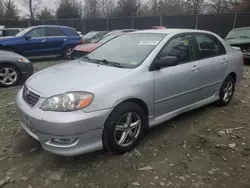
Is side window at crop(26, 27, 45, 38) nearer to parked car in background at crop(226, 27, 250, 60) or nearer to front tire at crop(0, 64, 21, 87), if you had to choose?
front tire at crop(0, 64, 21, 87)

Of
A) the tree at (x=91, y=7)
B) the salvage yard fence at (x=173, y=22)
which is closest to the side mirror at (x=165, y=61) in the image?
the salvage yard fence at (x=173, y=22)

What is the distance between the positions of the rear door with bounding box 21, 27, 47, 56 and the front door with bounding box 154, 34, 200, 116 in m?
7.91

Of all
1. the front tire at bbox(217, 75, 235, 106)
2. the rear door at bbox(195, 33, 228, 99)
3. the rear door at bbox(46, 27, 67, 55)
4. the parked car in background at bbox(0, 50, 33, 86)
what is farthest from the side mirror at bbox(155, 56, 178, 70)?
the rear door at bbox(46, 27, 67, 55)

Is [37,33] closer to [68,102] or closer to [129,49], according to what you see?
[129,49]

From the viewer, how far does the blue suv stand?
9617 mm

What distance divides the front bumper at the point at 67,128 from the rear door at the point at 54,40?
8.32 m

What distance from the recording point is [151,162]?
2902 mm

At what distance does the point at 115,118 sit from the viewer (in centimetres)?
279

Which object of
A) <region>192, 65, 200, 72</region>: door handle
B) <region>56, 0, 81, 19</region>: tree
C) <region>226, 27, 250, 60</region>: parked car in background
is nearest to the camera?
<region>192, 65, 200, 72</region>: door handle

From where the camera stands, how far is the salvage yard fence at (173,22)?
16.6 meters

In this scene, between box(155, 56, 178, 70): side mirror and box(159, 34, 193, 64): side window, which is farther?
box(159, 34, 193, 64): side window

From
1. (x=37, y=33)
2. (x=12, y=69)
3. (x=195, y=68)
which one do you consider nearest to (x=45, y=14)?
(x=37, y=33)

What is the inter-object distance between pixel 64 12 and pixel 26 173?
32980mm

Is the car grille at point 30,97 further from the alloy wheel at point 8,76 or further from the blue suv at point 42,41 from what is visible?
the blue suv at point 42,41
